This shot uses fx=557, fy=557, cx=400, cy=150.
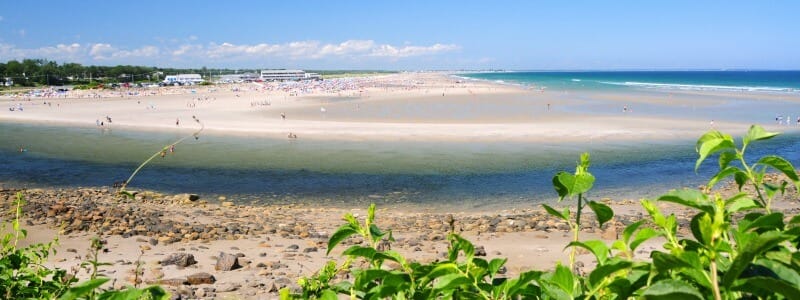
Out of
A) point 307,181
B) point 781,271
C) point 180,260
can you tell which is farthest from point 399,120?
point 781,271

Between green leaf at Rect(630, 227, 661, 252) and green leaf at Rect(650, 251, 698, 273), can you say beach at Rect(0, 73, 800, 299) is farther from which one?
green leaf at Rect(650, 251, 698, 273)

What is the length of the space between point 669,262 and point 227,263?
8686 mm

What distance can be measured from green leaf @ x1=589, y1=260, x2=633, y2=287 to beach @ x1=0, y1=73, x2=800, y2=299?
2260 millimetres

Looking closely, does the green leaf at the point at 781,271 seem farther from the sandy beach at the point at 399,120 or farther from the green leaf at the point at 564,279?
the sandy beach at the point at 399,120

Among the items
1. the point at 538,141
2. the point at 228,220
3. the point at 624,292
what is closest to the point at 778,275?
the point at 624,292

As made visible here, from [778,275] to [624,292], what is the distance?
0.29 metres

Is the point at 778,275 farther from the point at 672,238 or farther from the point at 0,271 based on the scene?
the point at 0,271

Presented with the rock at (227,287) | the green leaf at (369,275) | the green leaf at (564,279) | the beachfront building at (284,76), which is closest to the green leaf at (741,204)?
the green leaf at (564,279)

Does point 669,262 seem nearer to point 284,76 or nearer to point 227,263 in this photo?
point 227,263

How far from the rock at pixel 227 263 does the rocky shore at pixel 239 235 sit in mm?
Answer: 16

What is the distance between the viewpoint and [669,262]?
34.8 inches

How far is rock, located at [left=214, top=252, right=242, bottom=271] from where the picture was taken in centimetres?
875

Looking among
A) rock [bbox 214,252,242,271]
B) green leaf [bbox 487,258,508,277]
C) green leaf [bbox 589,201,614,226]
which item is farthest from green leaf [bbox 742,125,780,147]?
rock [bbox 214,252,242,271]

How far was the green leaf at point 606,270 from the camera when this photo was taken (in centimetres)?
100
